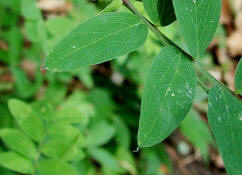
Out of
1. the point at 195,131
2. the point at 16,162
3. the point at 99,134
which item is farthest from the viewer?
the point at 195,131

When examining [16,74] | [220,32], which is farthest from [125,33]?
[220,32]

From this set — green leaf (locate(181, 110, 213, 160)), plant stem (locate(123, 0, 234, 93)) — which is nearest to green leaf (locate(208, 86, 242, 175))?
plant stem (locate(123, 0, 234, 93))

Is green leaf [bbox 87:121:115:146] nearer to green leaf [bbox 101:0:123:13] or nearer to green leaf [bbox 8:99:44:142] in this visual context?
green leaf [bbox 8:99:44:142]

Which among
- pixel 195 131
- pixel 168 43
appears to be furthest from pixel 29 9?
pixel 195 131

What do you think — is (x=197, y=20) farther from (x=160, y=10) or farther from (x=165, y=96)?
(x=165, y=96)

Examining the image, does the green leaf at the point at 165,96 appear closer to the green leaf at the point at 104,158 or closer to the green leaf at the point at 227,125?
the green leaf at the point at 227,125
